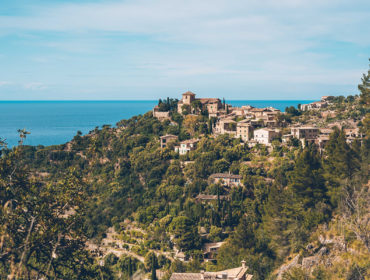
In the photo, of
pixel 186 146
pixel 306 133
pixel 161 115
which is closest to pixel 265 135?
pixel 306 133

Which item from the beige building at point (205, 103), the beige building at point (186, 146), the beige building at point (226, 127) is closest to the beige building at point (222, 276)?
the beige building at point (186, 146)

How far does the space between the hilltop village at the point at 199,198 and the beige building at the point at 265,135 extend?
233mm

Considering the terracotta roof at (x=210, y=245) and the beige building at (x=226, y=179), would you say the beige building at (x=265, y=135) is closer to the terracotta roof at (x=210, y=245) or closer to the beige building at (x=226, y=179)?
A: the beige building at (x=226, y=179)

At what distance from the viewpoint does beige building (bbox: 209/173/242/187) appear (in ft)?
192

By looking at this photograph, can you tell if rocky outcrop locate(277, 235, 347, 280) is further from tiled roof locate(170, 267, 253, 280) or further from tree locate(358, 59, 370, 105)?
tree locate(358, 59, 370, 105)

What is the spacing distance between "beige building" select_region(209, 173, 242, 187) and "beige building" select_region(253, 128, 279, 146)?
31.9 ft

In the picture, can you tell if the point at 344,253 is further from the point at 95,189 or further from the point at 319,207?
the point at 95,189

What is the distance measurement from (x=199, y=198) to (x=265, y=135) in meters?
17.1

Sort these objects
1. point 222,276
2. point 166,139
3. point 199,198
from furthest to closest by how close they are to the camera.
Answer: point 166,139 < point 199,198 < point 222,276

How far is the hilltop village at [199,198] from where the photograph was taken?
14898mm

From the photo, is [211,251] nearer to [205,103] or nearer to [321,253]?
[321,253]

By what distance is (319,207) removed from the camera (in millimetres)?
31922

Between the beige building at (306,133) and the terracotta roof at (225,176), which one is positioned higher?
the beige building at (306,133)

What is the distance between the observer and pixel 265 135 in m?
64.7
